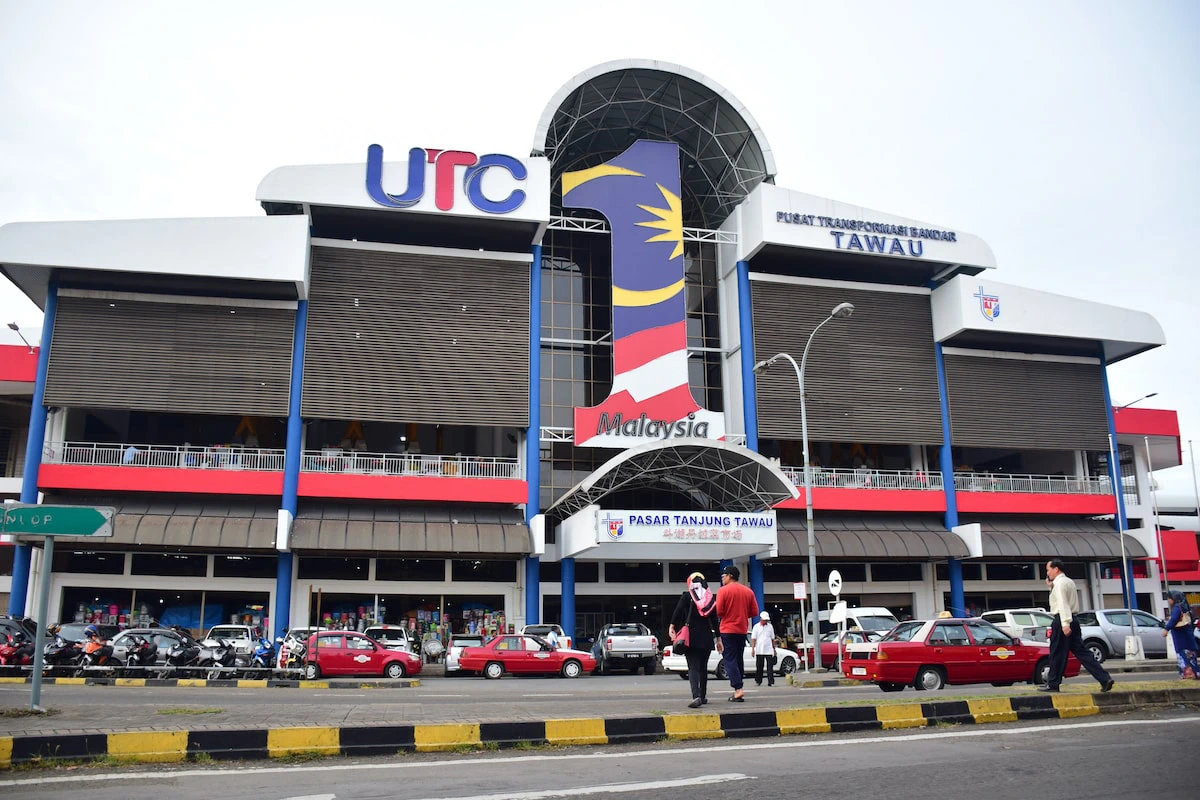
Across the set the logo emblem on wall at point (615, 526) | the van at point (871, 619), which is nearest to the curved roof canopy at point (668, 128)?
the logo emblem on wall at point (615, 526)

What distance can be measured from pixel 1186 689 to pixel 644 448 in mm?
20871

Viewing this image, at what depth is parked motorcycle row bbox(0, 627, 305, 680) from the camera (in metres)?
23.6

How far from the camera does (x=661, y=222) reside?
128ft

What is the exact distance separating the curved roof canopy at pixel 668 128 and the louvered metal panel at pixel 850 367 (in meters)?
5.88

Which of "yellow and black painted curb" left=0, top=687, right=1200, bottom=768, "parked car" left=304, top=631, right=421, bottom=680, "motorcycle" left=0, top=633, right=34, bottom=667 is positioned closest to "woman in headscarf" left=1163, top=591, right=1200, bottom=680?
"yellow and black painted curb" left=0, top=687, right=1200, bottom=768

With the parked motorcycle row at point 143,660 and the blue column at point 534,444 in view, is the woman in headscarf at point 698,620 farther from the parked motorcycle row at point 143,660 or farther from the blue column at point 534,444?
the blue column at point 534,444

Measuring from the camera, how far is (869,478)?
39.4 m

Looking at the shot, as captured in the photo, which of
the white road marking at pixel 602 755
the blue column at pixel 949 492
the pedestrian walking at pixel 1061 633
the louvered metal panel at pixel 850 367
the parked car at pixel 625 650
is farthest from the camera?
the blue column at pixel 949 492

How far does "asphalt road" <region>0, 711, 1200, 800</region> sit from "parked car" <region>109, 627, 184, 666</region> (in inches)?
763

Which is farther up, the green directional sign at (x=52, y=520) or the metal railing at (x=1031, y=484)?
the metal railing at (x=1031, y=484)

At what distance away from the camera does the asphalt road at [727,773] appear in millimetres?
6707

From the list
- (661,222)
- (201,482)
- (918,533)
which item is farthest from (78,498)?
(918,533)

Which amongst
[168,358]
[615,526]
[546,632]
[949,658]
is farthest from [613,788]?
[168,358]

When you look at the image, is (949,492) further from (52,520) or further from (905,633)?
(52,520)
